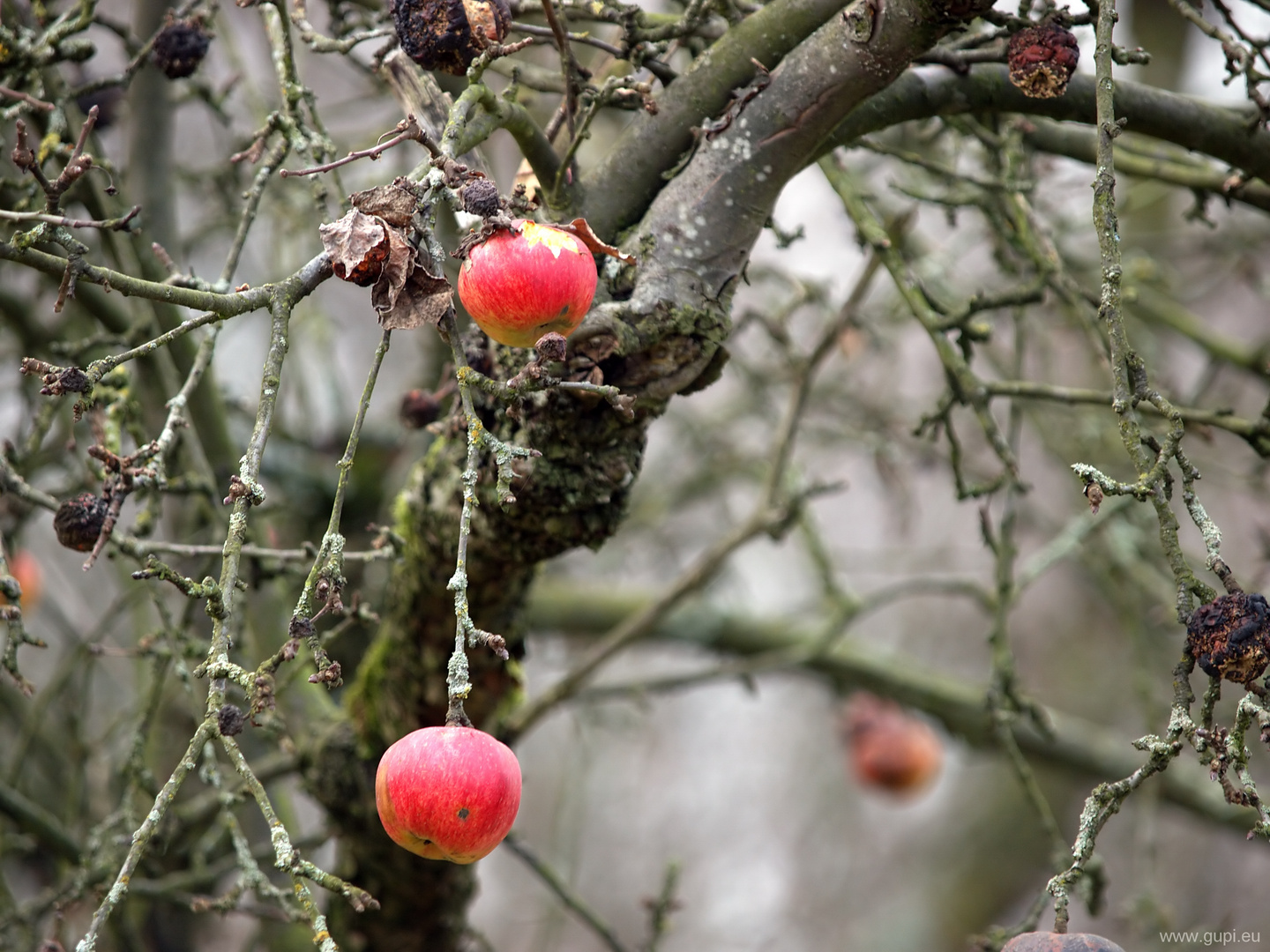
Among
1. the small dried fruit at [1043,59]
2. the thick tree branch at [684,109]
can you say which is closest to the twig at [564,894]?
the thick tree branch at [684,109]

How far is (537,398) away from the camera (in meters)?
1.48

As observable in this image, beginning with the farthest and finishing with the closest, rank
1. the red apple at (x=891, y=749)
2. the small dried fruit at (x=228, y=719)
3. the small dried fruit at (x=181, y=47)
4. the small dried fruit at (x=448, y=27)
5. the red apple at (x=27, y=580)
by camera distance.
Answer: the red apple at (x=891, y=749)
the red apple at (x=27, y=580)
the small dried fruit at (x=181, y=47)
the small dried fruit at (x=448, y=27)
the small dried fruit at (x=228, y=719)

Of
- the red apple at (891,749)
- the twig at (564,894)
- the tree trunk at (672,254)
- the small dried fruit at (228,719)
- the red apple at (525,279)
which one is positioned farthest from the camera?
the red apple at (891,749)

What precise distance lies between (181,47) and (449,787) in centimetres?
146

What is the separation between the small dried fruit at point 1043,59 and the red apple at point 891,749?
359cm

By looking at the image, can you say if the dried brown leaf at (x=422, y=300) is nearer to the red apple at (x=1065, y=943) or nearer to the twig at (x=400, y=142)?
the twig at (x=400, y=142)

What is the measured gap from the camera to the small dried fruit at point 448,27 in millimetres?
1300

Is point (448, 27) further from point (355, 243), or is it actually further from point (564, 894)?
point (564, 894)

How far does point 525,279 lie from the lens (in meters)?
1.15

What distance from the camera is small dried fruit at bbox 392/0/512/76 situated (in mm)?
1300

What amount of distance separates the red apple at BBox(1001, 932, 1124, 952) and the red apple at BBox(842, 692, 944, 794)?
3.55 meters

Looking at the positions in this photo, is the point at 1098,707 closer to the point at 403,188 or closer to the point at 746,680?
the point at 746,680

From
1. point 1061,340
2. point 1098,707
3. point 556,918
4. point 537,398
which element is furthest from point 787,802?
point 537,398

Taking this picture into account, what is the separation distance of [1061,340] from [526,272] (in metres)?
4.57
